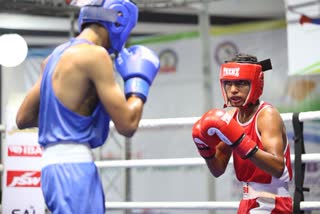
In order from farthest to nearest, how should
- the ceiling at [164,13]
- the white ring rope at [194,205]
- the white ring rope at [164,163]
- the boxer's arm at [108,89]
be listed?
the ceiling at [164,13], the white ring rope at [164,163], the white ring rope at [194,205], the boxer's arm at [108,89]

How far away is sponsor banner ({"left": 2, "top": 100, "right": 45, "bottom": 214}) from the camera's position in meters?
3.63

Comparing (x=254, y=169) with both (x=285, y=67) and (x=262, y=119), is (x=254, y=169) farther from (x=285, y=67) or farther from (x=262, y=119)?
(x=285, y=67)

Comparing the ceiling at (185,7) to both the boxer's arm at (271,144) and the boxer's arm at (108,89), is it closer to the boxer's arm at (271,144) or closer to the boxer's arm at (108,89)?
the boxer's arm at (271,144)

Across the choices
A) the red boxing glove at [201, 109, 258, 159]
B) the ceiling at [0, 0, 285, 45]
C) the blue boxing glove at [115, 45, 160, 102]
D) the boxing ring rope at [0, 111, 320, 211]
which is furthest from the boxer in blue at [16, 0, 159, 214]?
the ceiling at [0, 0, 285, 45]

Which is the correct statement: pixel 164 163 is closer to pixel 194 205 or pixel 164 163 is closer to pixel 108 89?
pixel 194 205

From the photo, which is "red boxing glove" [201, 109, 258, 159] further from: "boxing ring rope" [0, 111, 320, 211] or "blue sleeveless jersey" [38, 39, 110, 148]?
"boxing ring rope" [0, 111, 320, 211]

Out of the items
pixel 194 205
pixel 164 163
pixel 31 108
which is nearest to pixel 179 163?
pixel 164 163

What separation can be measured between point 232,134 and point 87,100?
0.63 m

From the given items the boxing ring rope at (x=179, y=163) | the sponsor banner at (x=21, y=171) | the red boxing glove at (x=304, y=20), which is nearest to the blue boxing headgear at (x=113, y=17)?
the boxing ring rope at (x=179, y=163)

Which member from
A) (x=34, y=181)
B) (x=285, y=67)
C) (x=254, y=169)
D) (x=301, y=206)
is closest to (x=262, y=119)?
(x=254, y=169)

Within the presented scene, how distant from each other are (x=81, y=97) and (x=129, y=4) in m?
0.38

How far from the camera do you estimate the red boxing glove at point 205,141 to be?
2.47 meters

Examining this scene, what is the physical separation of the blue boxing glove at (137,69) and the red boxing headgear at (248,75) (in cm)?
58

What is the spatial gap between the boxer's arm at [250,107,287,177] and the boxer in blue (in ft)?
1.94
